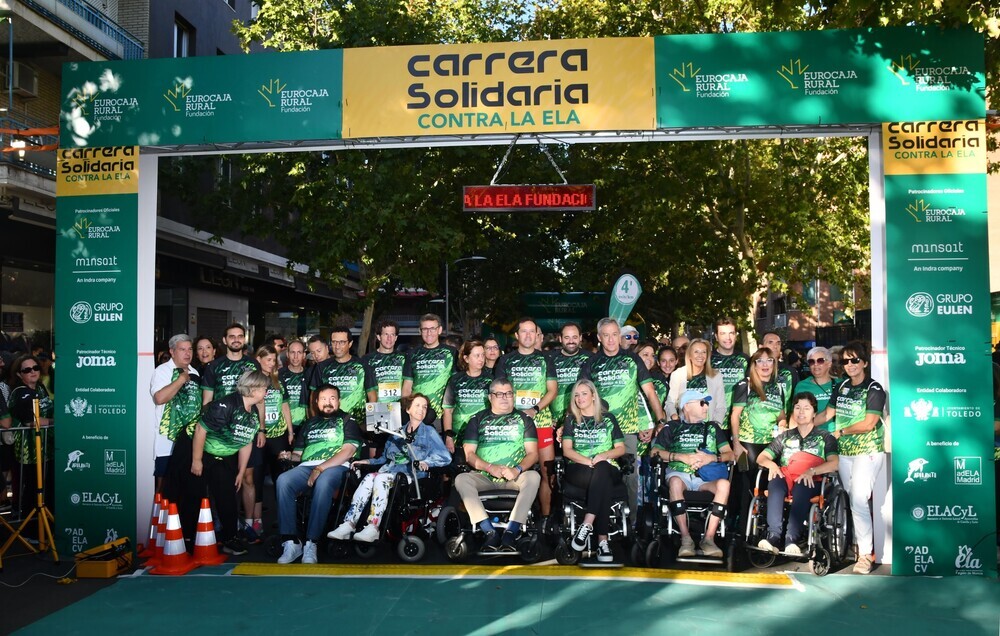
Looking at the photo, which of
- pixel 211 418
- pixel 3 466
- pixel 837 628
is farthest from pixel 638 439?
pixel 3 466

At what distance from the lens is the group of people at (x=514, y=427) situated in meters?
6.93

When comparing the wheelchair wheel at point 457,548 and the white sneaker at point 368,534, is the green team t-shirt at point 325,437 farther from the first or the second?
the wheelchair wheel at point 457,548

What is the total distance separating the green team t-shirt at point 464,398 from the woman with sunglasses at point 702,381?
1799 millimetres

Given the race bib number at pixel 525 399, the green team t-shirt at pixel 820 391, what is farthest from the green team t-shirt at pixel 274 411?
the green team t-shirt at pixel 820 391

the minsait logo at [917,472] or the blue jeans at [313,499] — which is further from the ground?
the minsait logo at [917,472]

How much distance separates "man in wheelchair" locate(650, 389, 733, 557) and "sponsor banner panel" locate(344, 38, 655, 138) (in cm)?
242

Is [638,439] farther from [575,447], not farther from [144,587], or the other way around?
[144,587]

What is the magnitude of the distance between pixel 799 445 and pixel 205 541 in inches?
189

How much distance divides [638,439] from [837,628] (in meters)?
2.75

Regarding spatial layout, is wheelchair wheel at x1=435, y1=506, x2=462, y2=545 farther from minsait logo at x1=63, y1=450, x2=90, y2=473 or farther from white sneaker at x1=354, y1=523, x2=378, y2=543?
minsait logo at x1=63, y1=450, x2=90, y2=473

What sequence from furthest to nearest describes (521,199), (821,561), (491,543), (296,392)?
1. (521,199)
2. (296,392)
3. (491,543)
4. (821,561)

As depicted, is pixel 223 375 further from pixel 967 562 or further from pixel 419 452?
pixel 967 562

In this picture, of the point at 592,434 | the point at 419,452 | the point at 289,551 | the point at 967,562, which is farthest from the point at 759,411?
the point at 289,551

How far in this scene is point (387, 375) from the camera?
27.3 feet
